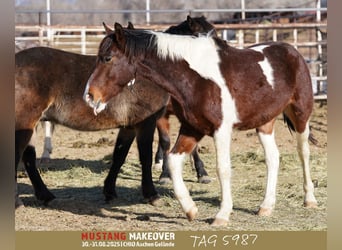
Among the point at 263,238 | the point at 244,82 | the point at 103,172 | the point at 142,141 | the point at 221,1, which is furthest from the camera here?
the point at 221,1

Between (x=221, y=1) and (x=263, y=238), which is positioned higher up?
(x=221, y=1)

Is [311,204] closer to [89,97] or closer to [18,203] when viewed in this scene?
[89,97]

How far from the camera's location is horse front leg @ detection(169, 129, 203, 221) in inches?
197

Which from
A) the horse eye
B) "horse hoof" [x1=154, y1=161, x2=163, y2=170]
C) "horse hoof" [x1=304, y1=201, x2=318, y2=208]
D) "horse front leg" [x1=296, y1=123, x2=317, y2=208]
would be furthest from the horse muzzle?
"horse hoof" [x1=154, y1=161, x2=163, y2=170]

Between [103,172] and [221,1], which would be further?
[221,1]

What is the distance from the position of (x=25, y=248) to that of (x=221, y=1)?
31.6 feet

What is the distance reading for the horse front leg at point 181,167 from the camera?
4992 mm

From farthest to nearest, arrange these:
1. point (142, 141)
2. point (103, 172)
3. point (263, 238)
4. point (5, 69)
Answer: point (103, 172) < point (142, 141) < point (263, 238) < point (5, 69)

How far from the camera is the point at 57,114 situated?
5762 mm

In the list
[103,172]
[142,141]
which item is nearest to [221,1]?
[103,172]

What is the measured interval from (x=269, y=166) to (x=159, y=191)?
162cm

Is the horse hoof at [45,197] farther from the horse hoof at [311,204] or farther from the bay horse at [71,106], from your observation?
the horse hoof at [311,204]

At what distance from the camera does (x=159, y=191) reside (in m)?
6.78

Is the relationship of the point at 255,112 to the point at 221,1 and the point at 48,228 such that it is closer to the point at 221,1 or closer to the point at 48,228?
the point at 48,228
